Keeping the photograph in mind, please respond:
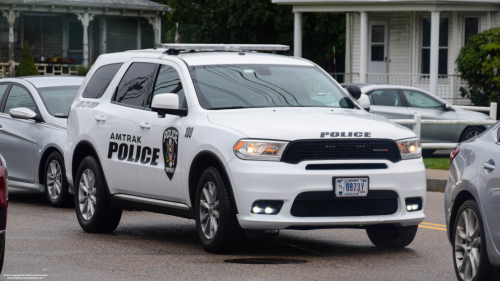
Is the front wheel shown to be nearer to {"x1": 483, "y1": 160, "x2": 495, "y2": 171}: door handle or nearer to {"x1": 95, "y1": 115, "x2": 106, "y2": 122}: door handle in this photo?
{"x1": 483, "y1": 160, "x2": 495, "y2": 171}: door handle

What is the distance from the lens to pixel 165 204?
8.81m

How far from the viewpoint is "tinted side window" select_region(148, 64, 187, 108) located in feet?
29.2

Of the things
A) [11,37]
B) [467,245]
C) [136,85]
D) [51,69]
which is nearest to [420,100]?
[136,85]

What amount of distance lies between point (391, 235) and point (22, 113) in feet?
20.1

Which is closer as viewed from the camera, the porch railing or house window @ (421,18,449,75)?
house window @ (421,18,449,75)

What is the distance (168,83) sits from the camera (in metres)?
9.16

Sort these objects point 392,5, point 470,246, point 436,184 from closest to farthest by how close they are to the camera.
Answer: point 470,246 → point 436,184 → point 392,5

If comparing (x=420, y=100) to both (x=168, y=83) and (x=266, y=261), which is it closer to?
(x=168, y=83)

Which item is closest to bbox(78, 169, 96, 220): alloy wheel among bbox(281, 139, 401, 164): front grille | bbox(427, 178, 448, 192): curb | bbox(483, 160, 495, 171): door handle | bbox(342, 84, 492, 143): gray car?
bbox(281, 139, 401, 164): front grille

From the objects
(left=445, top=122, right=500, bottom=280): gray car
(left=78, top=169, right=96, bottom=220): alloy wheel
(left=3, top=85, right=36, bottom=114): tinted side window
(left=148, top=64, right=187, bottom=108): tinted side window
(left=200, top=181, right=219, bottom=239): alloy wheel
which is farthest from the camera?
(left=3, top=85, right=36, bottom=114): tinted side window

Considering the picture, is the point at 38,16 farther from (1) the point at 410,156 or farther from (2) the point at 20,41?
(1) the point at 410,156

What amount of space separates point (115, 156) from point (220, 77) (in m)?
1.51

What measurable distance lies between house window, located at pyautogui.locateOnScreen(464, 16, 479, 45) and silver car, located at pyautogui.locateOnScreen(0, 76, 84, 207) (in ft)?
63.3

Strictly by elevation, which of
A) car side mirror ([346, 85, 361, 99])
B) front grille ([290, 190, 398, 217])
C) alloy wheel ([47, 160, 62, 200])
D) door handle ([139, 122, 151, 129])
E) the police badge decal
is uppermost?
car side mirror ([346, 85, 361, 99])
